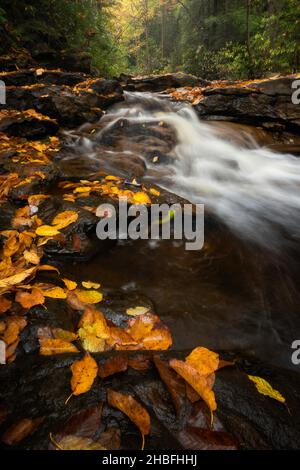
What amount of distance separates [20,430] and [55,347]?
431 mm

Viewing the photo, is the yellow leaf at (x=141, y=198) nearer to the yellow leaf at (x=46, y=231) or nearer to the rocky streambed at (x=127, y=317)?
the rocky streambed at (x=127, y=317)

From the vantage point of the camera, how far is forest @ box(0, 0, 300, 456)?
111 cm

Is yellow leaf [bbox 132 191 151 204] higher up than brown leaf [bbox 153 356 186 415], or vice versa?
yellow leaf [bbox 132 191 151 204]

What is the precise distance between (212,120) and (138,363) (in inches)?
291

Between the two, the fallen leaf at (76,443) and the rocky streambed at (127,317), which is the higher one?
the rocky streambed at (127,317)

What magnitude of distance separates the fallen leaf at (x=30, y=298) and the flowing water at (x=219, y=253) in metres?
0.51

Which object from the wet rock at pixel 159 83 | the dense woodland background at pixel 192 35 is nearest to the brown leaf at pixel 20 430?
the dense woodland background at pixel 192 35

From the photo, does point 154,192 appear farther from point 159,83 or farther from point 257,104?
point 159,83

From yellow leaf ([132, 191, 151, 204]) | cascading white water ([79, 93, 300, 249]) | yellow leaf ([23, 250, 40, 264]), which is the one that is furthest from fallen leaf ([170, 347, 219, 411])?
yellow leaf ([132, 191, 151, 204])

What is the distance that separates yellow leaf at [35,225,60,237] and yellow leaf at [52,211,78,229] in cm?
5

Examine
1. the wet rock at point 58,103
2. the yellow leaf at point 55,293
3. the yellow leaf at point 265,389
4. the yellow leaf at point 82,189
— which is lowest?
the yellow leaf at point 265,389

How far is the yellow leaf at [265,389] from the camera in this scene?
1355 millimetres

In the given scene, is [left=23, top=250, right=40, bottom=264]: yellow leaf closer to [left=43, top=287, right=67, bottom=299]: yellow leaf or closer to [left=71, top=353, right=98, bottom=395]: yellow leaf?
[left=43, top=287, right=67, bottom=299]: yellow leaf

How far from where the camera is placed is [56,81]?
8.16m
